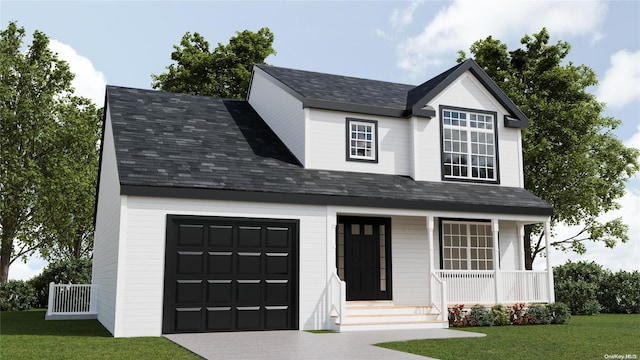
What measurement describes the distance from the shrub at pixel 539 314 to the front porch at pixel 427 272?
0.54m

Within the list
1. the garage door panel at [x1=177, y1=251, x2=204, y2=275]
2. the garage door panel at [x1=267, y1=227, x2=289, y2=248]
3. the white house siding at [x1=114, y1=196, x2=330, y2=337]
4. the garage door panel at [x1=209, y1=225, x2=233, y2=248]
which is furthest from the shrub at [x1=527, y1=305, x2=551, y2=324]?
the garage door panel at [x1=177, y1=251, x2=204, y2=275]

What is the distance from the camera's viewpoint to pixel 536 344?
1305cm

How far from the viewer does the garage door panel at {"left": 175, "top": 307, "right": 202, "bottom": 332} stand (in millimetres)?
14914

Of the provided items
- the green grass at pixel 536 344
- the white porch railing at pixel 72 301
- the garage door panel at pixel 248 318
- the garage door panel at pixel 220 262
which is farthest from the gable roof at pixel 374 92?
the white porch railing at pixel 72 301

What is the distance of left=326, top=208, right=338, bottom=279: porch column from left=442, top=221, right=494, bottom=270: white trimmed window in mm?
4628

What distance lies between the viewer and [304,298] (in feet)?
53.3

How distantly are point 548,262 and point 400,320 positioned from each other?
5886 millimetres

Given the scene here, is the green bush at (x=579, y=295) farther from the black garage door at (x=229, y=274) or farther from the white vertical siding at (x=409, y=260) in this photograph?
the black garage door at (x=229, y=274)

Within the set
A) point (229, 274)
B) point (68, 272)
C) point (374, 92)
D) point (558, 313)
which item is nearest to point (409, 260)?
point (558, 313)

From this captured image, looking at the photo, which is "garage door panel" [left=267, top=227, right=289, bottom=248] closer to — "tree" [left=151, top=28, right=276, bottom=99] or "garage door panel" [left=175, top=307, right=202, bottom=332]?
"garage door panel" [left=175, top=307, right=202, bottom=332]

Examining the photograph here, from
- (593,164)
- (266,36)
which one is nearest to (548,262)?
(593,164)

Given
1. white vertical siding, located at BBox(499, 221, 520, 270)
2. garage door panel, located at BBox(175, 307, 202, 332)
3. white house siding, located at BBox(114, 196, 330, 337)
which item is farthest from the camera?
white vertical siding, located at BBox(499, 221, 520, 270)

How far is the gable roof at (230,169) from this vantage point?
15.6 metres

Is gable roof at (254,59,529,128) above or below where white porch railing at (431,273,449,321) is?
above
